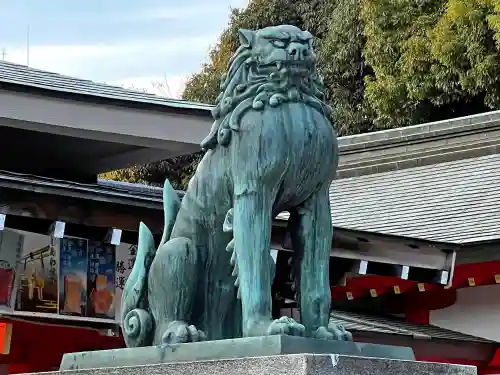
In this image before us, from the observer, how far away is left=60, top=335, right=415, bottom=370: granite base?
11.5ft

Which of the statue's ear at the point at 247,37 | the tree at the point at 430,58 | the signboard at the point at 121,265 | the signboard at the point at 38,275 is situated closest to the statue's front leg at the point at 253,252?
the statue's ear at the point at 247,37

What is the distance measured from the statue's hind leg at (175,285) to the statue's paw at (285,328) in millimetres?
423

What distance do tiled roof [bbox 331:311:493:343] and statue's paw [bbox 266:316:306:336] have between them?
Answer: 590 cm

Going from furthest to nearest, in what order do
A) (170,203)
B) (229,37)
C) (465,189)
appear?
(229,37), (465,189), (170,203)

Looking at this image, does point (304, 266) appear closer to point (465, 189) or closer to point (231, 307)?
point (231, 307)

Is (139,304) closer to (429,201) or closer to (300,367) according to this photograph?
(300,367)

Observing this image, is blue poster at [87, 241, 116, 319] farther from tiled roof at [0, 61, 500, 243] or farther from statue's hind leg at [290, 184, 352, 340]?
A: statue's hind leg at [290, 184, 352, 340]

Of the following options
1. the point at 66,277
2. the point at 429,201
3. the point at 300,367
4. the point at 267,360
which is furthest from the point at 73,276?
the point at 429,201

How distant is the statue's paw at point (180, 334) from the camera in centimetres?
385

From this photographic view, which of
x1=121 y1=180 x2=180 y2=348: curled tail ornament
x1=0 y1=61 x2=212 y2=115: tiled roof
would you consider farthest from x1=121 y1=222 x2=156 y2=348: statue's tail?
x1=0 y1=61 x2=212 y2=115: tiled roof

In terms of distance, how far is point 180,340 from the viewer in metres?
3.85

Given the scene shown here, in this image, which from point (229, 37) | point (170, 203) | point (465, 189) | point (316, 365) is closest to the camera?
point (316, 365)

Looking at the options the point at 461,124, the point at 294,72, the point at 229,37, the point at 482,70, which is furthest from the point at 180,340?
the point at 229,37

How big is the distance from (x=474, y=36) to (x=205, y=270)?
53.7 ft
